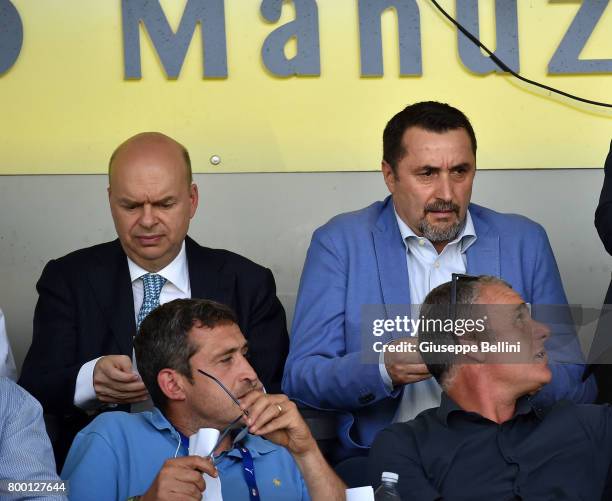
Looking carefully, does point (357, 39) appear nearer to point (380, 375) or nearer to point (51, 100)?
point (51, 100)

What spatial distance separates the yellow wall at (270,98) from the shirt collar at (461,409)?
5.24 feet

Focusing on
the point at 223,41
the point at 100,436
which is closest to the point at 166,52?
the point at 223,41

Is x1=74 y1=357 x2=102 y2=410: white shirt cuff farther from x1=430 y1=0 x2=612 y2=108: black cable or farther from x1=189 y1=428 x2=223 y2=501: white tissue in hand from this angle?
x1=430 y1=0 x2=612 y2=108: black cable

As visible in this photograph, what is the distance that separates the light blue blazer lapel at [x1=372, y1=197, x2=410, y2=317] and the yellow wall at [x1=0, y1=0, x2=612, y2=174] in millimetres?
731

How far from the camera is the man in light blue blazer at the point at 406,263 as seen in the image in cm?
375

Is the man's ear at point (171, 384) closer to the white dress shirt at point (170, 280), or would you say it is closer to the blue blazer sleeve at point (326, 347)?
the blue blazer sleeve at point (326, 347)

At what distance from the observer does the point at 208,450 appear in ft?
9.16

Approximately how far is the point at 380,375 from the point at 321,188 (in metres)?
1.31

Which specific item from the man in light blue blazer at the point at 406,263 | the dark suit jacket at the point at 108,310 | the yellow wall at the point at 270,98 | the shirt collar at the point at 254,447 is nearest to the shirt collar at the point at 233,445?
the shirt collar at the point at 254,447

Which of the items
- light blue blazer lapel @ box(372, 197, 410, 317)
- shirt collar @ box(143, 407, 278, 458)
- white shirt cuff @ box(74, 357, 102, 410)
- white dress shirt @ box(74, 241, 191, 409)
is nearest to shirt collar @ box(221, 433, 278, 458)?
shirt collar @ box(143, 407, 278, 458)

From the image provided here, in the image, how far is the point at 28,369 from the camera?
12.6 feet

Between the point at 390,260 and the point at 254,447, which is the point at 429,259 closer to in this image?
the point at 390,260

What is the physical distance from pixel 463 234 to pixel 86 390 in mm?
1214

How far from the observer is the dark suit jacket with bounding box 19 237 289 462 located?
3.87 meters
